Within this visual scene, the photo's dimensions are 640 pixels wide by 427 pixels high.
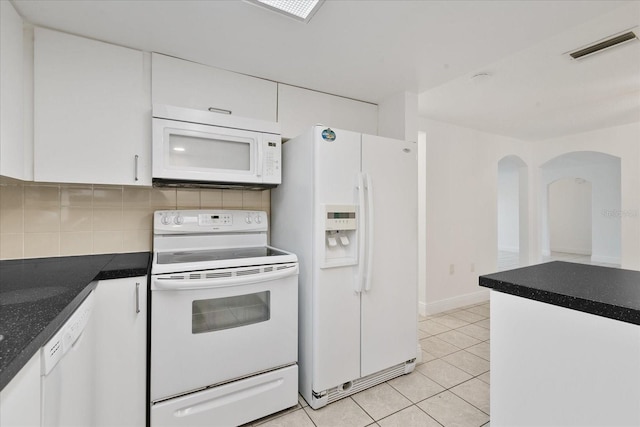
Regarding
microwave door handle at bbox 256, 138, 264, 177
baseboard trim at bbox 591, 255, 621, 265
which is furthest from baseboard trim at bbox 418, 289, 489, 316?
baseboard trim at bbox 591, 255, 621, 265

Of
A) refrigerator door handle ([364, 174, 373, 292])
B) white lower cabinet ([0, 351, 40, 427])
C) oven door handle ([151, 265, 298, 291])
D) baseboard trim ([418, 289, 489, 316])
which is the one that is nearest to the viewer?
white lower cabinet ([0, 351, 40, 427])

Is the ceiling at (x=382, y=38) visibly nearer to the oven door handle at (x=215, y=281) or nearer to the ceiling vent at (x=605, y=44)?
the ceiling vent at (x=605, y=44)

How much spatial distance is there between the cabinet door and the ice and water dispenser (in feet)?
3.36

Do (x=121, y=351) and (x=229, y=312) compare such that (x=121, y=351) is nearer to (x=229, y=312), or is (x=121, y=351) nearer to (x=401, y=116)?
(x=229, y=312)

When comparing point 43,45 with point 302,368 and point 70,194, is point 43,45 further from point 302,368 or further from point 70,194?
point 302,368

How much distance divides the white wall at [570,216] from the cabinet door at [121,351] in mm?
9569

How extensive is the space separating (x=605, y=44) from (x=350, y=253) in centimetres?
220

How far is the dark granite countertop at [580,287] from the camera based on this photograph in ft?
2.87

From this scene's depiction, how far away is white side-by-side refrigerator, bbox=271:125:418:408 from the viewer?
1806 millimetres

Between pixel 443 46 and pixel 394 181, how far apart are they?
873 millimetres

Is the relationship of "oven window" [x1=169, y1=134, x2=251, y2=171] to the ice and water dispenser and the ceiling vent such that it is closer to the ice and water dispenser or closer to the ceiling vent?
the ice and water dispenser

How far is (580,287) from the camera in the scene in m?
1.06

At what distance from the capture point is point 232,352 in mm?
1618

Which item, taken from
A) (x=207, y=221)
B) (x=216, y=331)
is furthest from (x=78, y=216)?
(x=216, y=331)
